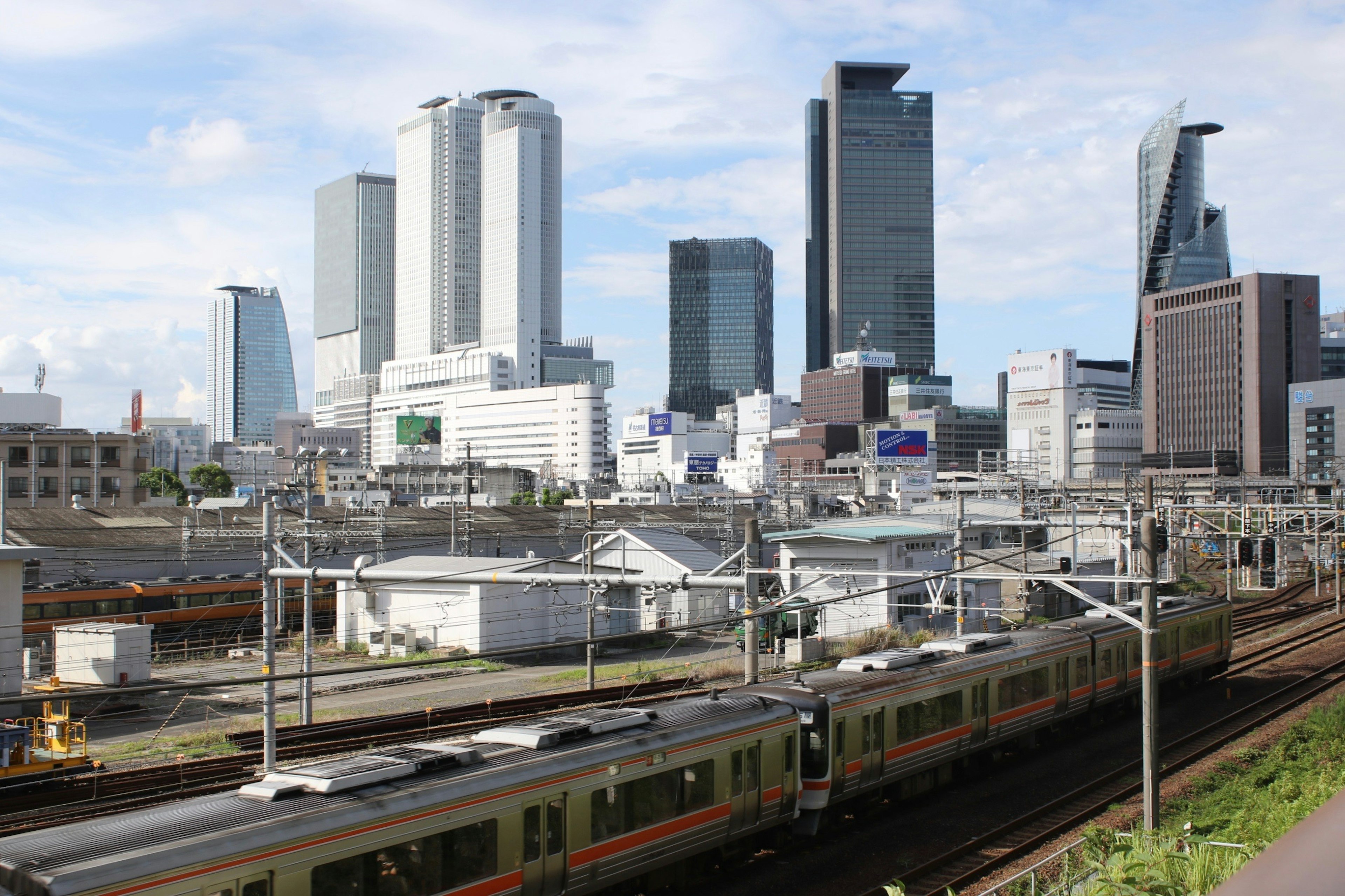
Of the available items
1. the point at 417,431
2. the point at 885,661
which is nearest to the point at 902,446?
the point at 885,661

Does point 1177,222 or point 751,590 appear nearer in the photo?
point 751,590

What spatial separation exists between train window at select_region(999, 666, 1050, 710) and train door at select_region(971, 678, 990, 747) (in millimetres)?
514

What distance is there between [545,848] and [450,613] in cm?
2788

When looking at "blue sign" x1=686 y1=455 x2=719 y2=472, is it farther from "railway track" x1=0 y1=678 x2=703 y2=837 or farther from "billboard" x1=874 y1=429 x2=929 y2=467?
"railway track" x1=0 y1=678 x2=703 y2=837

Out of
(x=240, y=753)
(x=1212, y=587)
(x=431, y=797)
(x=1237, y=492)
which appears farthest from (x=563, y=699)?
(x=1237, y=492)

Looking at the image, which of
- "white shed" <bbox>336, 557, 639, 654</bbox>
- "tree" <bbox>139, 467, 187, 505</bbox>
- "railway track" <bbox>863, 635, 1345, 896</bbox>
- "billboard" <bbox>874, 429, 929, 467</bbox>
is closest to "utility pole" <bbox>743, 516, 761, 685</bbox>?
"railway track" <bbox>863, 635, 1345, 896</bbox>

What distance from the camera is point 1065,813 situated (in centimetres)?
1622

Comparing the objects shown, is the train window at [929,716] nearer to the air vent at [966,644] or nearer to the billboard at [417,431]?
the air vent at [966,644]

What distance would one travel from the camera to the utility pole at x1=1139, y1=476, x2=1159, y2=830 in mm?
13000

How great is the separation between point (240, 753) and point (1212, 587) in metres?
49.5

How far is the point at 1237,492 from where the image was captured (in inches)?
3295

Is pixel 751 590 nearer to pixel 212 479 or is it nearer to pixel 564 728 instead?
pixel 564 728

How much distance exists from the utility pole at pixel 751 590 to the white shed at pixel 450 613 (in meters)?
19.0

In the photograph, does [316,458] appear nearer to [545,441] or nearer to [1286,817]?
[1286,817]
